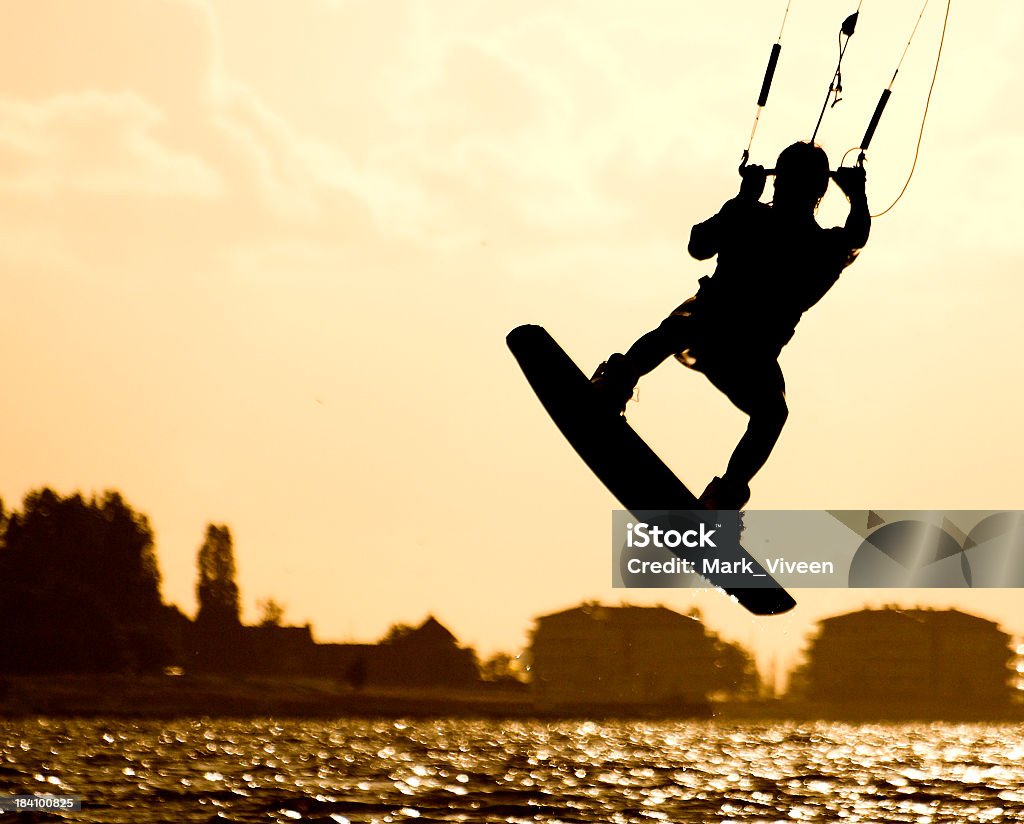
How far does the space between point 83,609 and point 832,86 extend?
278 ft

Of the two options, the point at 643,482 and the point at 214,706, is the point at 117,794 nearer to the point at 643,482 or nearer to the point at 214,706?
the point at 643,482

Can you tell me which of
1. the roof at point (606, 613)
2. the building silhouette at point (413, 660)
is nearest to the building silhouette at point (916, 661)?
the roof at point (606, 613)

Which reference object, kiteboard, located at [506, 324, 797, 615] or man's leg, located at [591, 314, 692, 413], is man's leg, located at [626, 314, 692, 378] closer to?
man's leg, located at [591, 314, 692, 413]

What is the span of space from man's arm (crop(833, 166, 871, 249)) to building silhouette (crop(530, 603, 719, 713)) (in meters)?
114

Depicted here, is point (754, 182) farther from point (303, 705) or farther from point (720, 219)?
point (303, 705)

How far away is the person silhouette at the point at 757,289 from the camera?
26.4 ft

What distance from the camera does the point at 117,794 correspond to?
4509 centimetres

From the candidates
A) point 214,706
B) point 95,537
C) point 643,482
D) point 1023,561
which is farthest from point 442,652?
point 643,482

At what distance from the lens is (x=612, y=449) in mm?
9031

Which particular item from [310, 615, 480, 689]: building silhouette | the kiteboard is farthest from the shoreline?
the kiteboard

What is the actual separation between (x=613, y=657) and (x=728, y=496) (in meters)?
115

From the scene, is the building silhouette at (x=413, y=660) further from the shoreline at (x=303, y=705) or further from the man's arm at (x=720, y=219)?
the man's arm at (x=720, y=219)

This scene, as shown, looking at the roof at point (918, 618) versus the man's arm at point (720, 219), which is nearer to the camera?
the man's arm at point (720, 219)

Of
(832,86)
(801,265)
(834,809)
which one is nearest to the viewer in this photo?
(801,265)
